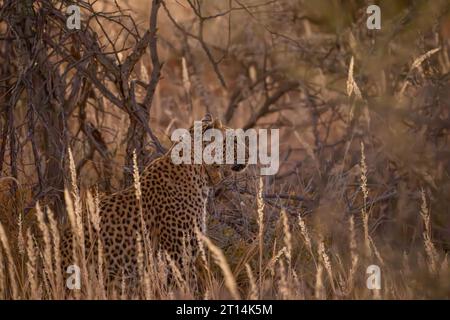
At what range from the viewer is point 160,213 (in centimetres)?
573

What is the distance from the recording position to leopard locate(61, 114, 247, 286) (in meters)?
5.46

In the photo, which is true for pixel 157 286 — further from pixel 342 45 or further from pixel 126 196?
pixel 342 45

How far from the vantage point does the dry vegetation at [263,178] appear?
4.71 metres

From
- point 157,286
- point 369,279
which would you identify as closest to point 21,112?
point 157,286

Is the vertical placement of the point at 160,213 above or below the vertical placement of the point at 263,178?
below

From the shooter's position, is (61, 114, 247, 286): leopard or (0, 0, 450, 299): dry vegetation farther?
(61, 114, 247, 286): leopard

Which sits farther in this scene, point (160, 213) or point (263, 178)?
point (263, 178)

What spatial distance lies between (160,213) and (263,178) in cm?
142

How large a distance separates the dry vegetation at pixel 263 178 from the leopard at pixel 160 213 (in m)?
0.15

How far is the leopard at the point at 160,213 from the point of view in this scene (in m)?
5.46

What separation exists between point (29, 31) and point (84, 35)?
384 mm

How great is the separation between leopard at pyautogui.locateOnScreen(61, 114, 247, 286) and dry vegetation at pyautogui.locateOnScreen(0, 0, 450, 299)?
154mm

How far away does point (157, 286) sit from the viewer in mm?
4789

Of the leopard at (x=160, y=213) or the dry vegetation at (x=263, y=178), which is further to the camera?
the leopard at (x=160, y=213)
